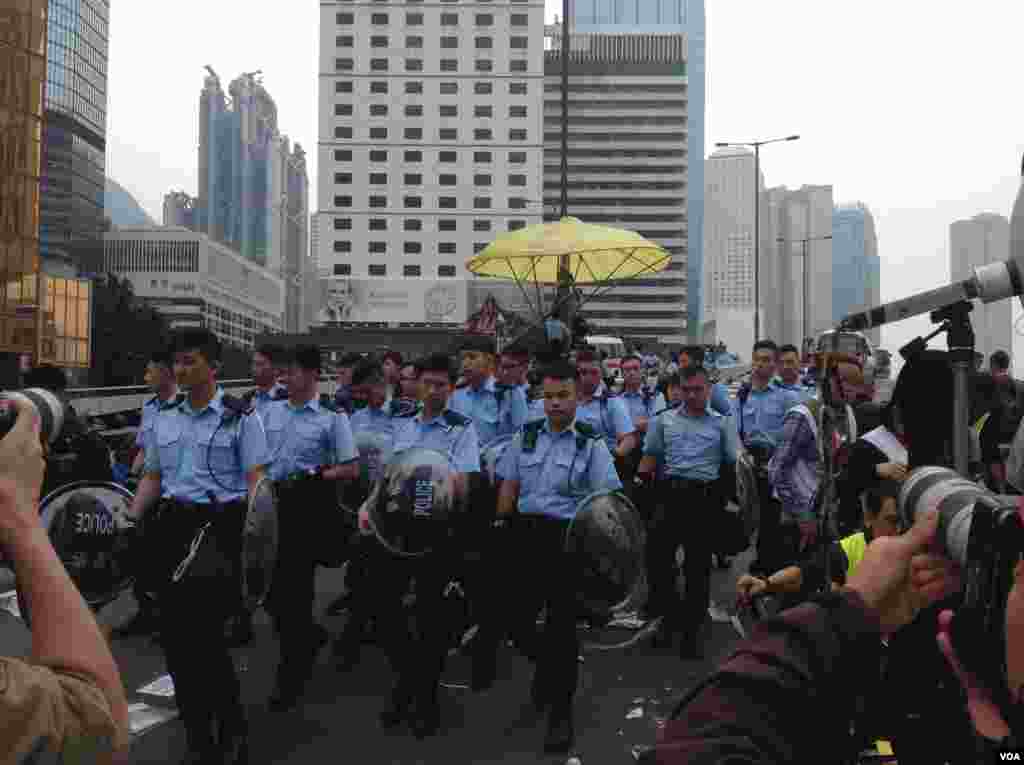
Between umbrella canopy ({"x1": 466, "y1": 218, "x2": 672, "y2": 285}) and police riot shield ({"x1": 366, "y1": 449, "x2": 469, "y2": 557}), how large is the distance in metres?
4.61

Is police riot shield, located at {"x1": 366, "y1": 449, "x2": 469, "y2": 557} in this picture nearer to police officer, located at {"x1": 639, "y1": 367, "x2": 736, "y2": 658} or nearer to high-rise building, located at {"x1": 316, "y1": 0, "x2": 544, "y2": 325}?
police officer, located at {"x1": 639, "y1": 367, "x2": 736, "y2": 658}

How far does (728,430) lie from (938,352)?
13.9 ft

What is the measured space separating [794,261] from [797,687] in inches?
3581

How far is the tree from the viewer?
179 feet

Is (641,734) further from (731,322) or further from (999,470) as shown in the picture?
(731,322)

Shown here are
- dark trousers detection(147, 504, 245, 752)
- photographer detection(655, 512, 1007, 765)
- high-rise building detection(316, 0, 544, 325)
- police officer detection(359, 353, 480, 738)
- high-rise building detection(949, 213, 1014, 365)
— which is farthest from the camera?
high-rise building detection(316, 0, 544, 325)

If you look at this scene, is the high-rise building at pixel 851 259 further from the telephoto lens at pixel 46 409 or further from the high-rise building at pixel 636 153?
the high-rise building at pixel 636 153

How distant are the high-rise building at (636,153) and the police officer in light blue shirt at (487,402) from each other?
353 ft

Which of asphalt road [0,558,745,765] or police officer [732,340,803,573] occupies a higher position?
police officer [732,340,803,573]

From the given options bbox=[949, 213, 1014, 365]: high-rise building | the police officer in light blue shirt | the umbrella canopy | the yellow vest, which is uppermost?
the umbrella canopy

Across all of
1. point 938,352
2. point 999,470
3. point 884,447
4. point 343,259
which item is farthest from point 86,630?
point 343,259

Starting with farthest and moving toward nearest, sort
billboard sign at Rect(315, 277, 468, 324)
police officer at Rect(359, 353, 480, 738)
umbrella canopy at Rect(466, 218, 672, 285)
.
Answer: billboard sign at Rect(315, 277, 468, 324)
umbrella canopy at Rect(466, 218, 672, 285)
police officer at Rect(359, 353, 480, 738)

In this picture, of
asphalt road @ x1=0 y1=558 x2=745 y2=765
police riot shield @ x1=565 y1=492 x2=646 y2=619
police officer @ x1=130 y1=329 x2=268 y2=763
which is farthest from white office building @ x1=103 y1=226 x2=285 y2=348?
police riot shield @ x1=565 y1=492 x2=646 y2=619

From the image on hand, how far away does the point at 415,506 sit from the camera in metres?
4.52
